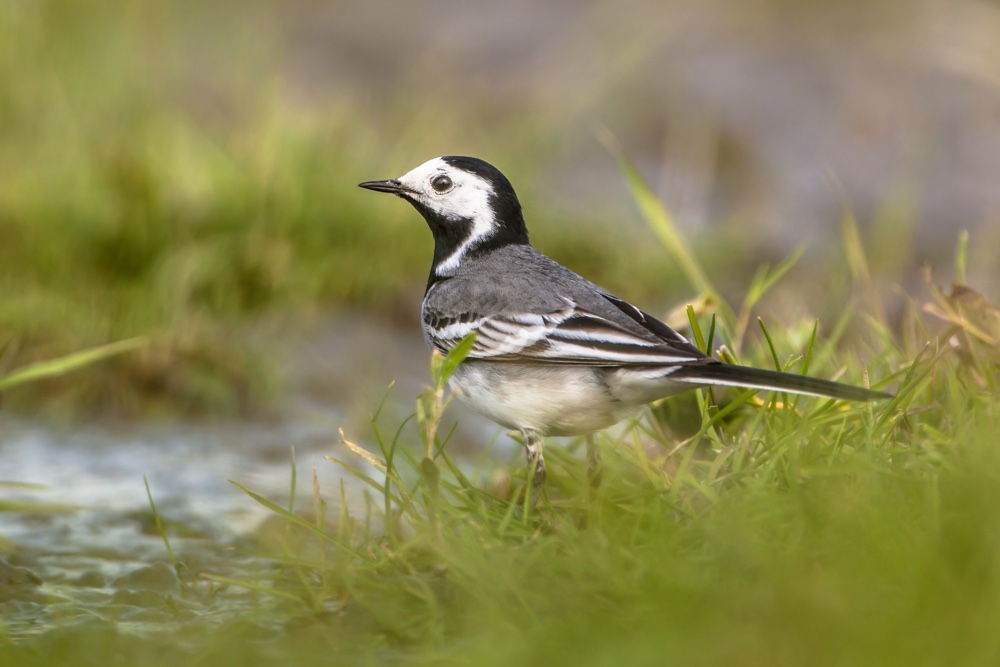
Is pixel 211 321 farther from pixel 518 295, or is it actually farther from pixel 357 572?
pixel 357 572

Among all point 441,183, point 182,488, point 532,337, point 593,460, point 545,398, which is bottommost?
point 182,488

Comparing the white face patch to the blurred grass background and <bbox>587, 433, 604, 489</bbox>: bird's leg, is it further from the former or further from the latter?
the blurred grass background

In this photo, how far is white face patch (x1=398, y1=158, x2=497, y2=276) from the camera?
5004 mm

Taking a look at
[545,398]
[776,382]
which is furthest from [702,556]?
[545,398]

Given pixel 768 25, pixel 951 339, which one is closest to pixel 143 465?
pixel 951 339

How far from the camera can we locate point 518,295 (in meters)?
→ 4.50

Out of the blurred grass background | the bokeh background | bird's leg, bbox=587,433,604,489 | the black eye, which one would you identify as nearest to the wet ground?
the bokeh background

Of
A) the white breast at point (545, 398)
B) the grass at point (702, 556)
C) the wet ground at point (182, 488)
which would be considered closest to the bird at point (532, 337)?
the white breast at point (545, 398)

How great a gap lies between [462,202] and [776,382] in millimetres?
1902

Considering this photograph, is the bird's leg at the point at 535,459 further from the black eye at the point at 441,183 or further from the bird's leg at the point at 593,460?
the black eye at the point at 441,183

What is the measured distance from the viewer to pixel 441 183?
5039mm

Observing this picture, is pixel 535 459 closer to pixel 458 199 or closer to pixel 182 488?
pixel 458 199

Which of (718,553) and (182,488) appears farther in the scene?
(182,488)

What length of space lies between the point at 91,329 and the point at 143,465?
1044 mm
